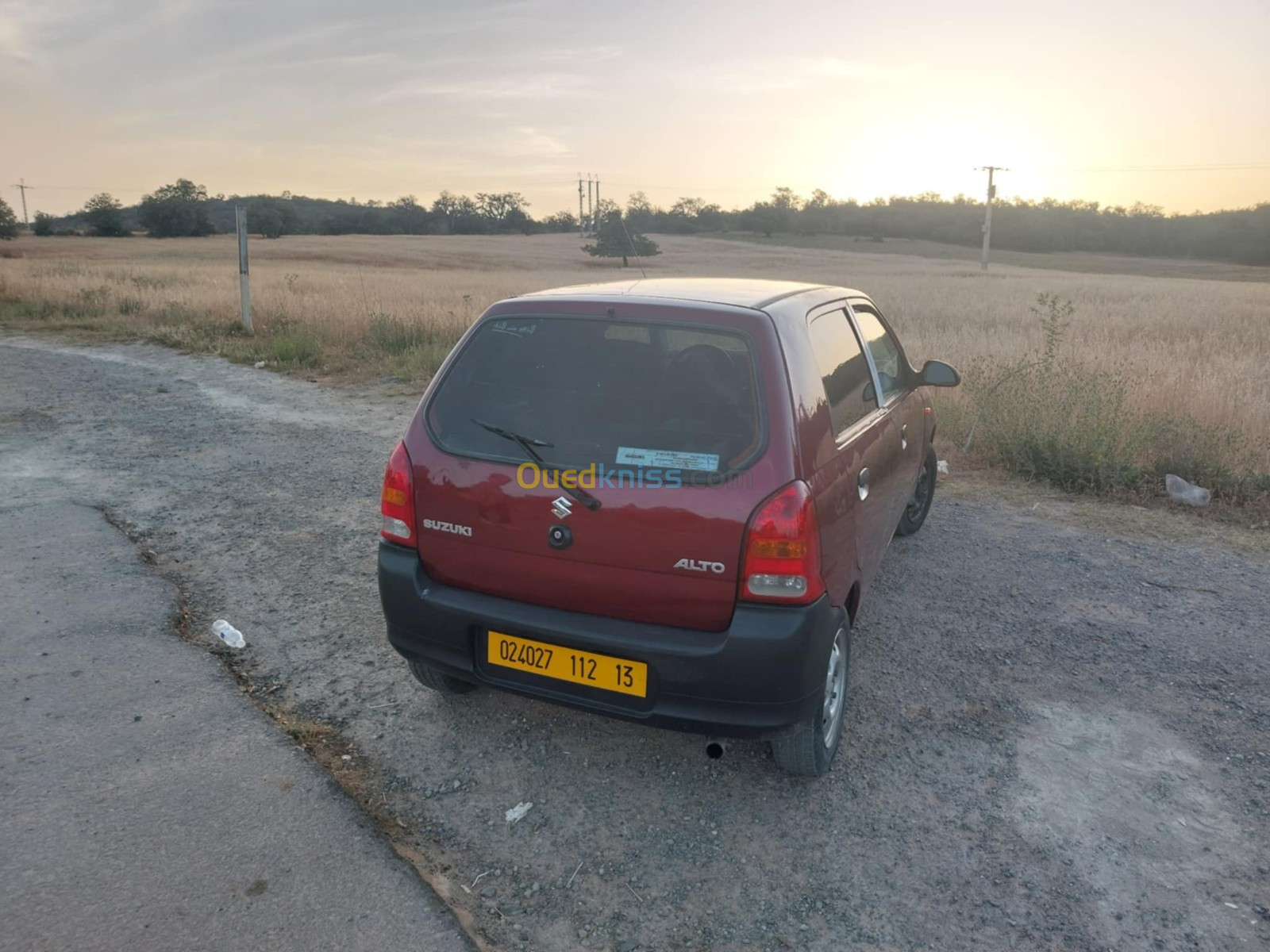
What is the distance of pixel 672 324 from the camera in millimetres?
2844

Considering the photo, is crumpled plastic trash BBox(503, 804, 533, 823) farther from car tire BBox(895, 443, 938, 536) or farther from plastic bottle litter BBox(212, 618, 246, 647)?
car tire BBox(895, 443, 938, 536)

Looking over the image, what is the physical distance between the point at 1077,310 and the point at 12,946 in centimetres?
2248

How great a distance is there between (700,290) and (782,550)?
A: 1.17 metres

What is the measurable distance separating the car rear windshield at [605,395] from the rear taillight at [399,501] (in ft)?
0.55

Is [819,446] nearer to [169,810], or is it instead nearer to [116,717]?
[169,810]

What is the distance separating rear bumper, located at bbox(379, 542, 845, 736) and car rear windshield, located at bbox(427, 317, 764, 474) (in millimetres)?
506

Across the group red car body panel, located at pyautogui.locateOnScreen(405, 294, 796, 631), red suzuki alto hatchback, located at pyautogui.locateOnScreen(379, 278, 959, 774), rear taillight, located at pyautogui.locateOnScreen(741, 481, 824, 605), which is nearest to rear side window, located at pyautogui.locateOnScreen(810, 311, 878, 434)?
red suzuki alto hatchback, located at pyautogui.locateOnScreen(379, 278, 959, 774)

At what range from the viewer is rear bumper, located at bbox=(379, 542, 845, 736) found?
2.61 meters

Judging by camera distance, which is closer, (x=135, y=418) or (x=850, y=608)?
(x=850, y=608)

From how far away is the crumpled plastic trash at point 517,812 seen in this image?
281 centimetres

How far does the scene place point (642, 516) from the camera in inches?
104

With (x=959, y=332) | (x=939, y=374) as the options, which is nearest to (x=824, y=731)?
(x=939, y=374)

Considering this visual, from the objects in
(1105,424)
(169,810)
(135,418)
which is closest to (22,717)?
(169,810)

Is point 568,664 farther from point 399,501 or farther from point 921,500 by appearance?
point 921,500
